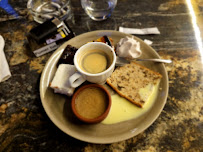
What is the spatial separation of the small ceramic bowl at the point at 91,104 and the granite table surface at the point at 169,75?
0.69 ft

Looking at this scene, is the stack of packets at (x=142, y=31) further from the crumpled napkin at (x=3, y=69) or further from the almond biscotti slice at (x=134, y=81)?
the crumpled napkin at (x=3, y=69)

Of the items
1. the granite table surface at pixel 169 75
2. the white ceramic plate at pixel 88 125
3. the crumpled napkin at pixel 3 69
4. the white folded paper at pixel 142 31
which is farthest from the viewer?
the white folded paper at pixel 142 31

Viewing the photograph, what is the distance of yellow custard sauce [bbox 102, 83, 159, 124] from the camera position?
1.01 meters

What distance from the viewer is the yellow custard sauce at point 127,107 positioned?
1012 millimetres

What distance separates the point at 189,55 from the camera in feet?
4.52

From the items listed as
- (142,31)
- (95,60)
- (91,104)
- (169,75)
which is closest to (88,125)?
(91,104)

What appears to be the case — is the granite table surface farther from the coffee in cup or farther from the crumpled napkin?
the coffee in cup

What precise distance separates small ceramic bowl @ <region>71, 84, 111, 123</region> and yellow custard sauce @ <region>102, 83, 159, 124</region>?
0.08 meters

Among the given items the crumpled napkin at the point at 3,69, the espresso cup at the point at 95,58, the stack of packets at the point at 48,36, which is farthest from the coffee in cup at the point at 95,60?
the crumpled napkin at the point at 3,69

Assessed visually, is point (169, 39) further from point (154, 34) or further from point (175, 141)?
point (175, 141)

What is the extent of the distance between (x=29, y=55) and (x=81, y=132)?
2.79 ft

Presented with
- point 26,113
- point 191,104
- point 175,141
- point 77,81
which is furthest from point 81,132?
point 191,104

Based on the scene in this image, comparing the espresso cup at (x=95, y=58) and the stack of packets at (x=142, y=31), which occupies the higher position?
the espresso cup at (x=95, y=58)

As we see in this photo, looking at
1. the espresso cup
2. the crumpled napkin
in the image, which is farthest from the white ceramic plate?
the crumpled napkin
